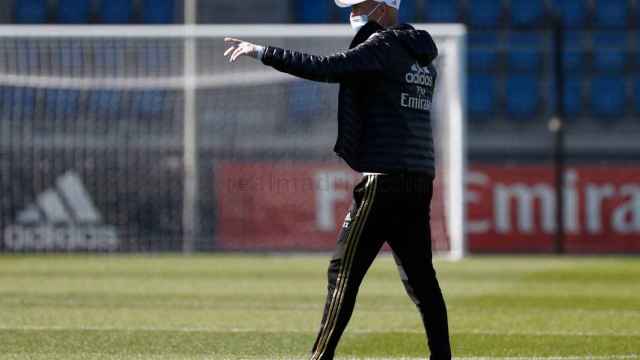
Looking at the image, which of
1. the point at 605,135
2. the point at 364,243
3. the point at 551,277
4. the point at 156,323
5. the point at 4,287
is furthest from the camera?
the point at 605,135

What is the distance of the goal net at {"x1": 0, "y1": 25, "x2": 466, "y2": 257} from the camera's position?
15.9 m

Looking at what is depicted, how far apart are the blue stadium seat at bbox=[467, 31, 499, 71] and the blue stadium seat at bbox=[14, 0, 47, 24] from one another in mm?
7609

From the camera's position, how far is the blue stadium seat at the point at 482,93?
26.8 meters

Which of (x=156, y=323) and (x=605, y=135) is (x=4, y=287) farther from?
(x=605, y=135)

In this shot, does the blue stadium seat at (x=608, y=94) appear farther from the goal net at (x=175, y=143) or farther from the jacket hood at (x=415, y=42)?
the jacket hood at (x=415, y=42)

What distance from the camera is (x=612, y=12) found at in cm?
2809

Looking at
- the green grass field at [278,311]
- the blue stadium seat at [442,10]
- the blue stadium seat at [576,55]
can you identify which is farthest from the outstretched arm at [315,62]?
the blue stadium seat at [576,55]

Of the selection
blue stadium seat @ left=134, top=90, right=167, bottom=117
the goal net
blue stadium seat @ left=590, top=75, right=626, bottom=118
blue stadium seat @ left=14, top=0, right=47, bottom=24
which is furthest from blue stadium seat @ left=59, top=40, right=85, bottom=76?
blue stadium seat @ left=590, top=75, right=626, bottom=118

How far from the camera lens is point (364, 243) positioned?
564 centimetres

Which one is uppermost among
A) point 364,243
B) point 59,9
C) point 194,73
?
point 59,9

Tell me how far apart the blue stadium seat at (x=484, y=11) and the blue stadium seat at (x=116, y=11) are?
20.7 ft

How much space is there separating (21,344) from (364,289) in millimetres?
4871

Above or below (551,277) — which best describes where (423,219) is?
above

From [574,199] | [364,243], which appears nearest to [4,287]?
[364,243]
